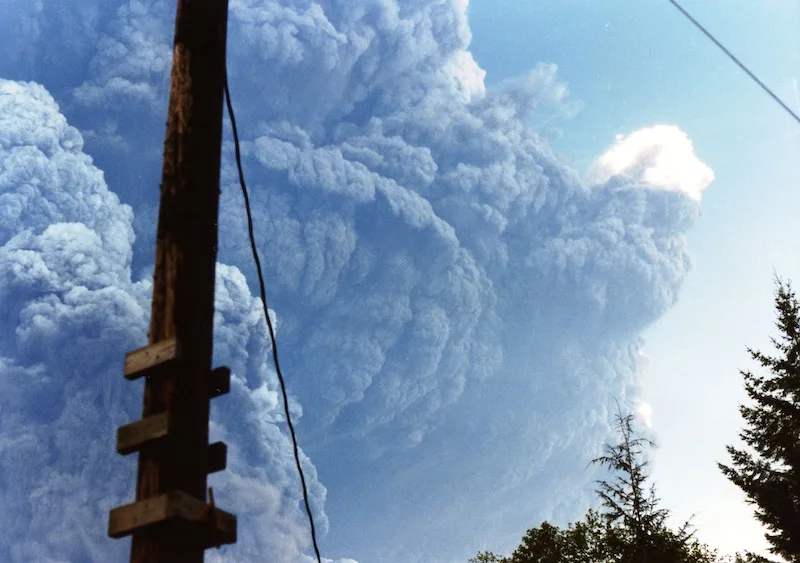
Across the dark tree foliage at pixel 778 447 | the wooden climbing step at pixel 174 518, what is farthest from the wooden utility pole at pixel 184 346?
the dark tree foliage at pixel 778 447

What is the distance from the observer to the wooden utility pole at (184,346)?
3.49 meters

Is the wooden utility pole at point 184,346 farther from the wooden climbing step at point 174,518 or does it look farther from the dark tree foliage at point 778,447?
the dark tree foliage at point 778,447

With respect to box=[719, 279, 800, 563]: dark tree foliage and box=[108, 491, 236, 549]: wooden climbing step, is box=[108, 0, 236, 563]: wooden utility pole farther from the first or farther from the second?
box=[719, 279, 800, 563]: dark tree foliage

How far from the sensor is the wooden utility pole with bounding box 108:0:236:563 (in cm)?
349

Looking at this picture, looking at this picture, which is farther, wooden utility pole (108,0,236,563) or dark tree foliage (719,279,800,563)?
dark tree foliage (719,279,800,563)

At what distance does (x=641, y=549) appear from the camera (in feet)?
79.1

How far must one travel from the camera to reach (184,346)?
3.77 m

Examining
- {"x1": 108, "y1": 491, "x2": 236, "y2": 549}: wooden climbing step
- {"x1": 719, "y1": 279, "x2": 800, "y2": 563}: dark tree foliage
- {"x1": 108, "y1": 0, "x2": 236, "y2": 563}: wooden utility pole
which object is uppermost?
{"x1": 719, "y1": 279, "x2": 800, "y2": 563}: dark tree foliage

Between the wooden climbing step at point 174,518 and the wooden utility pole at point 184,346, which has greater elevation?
the wooden utility pole at point 184,346

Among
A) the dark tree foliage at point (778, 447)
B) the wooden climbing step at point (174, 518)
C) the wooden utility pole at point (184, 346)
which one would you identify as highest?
the dark tree foliage at point (778, 447)

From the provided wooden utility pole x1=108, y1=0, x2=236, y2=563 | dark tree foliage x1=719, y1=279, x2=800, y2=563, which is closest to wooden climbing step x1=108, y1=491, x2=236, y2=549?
wooden utility pole x1=108, y1=0, x2=236, y2=563

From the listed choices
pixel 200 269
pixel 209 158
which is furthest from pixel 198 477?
pixel 209 158

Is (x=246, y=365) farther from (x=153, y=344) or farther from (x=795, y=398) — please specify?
(x=153, y=344)

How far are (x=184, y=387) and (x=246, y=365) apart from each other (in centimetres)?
10169
